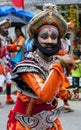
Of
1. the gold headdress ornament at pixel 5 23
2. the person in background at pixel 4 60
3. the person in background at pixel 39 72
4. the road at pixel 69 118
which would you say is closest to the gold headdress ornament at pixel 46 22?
the person in background at pixel 39 72

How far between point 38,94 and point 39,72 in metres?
0.26

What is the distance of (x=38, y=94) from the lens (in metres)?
2.88

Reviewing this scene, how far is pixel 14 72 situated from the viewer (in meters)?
3.13

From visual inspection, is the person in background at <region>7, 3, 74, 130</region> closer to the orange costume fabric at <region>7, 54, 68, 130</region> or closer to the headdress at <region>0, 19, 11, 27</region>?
the orange costume fabric at <region>7, 54, 68, 130</region>

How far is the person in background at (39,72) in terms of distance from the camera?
3.12 meters

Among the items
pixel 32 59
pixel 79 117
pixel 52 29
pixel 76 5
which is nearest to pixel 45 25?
pixel 52 29

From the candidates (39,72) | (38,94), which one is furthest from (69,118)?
(38,94)

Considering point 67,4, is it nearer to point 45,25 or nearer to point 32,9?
point 32,9

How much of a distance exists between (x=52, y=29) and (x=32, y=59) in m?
0.27

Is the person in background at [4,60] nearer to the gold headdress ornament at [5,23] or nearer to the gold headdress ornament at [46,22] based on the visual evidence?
the gold headdress ornament at [5,23]

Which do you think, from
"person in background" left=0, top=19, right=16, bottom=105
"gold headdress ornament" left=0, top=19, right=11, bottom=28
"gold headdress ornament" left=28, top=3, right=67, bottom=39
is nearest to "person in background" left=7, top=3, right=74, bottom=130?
"gold headdress ornament" left=28, top=3, right=67, bottom=39

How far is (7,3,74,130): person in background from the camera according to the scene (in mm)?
3117

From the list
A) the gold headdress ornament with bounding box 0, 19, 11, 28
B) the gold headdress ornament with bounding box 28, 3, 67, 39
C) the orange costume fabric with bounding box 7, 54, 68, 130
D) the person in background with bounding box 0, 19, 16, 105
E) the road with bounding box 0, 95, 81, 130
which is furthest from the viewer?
the person in background with bounding box 0, 19, 16, 105

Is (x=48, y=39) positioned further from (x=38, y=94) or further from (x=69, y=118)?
(x=69, y=118)
